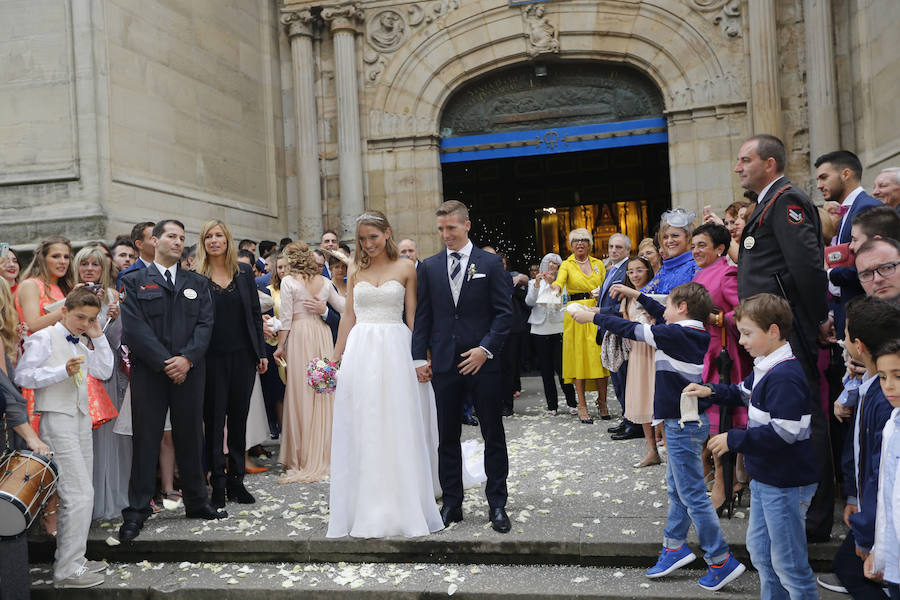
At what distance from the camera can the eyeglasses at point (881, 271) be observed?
359cm

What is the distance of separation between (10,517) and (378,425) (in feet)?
7.10

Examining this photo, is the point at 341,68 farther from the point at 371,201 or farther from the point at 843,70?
the point at 843,70

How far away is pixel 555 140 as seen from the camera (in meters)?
13.7

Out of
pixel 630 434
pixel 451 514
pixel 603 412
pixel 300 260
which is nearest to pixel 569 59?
pixel 603 412

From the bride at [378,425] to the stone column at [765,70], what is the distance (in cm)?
879

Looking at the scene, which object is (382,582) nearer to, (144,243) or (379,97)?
(144,243)

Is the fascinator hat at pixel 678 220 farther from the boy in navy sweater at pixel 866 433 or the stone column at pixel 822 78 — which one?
the stone column at pixel 822 78

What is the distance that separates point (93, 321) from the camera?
504 centimetres

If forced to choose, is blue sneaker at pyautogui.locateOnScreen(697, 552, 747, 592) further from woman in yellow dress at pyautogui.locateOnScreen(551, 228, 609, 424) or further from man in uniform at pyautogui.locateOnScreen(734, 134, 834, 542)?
woman in yellow dress at pyautogui.locateOnScreen(551, 228, 609, 424)

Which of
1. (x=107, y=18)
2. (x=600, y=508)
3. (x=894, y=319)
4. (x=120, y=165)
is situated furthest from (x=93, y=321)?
(x=107, y=18)

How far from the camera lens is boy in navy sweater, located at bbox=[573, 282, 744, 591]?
3.98 m

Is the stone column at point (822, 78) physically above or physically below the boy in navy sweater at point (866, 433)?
above

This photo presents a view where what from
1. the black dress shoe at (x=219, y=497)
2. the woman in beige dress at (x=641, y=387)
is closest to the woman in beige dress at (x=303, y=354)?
the black dress shoe at (x=219, y=497)

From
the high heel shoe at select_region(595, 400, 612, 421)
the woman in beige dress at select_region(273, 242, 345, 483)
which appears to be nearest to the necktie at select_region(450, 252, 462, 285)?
the woman in beige dress at select_region(273, 242, 345, 483)
